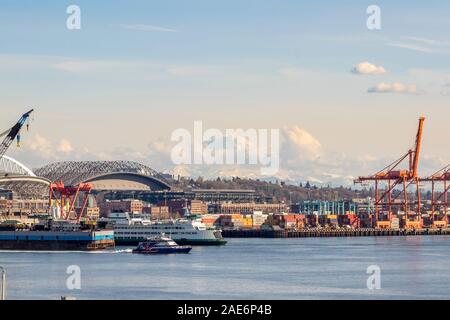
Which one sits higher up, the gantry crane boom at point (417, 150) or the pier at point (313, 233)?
the gantry crane boom at point (417, 150)

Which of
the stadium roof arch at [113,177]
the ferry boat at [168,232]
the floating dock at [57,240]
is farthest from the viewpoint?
the stadium roof arch at [113,177]

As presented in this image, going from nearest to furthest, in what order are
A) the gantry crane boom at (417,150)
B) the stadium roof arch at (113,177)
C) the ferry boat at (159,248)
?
the ferry boat at (159,248)
the gantry crane boom at (417,150)
the stadium roof arch at (113,177)

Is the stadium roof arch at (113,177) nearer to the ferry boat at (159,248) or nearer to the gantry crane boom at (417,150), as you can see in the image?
the gantry crane boom at (417,150)

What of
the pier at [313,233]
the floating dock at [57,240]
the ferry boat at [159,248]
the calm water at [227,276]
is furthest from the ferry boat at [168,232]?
the pier at [313,233]

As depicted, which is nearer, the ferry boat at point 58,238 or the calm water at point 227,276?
the calm water at point 227,276

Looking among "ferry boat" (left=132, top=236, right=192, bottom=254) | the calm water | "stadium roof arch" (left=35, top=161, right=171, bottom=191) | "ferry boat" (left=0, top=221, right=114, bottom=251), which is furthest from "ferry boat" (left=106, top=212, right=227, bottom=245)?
"stadium roof arch" (left=35, top=161, right=171, bottom=191)

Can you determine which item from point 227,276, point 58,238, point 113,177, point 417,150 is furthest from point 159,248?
point 113,177

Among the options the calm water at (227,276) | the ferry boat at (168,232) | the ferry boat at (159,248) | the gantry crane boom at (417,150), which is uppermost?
the gantry crane boom at (417,150)
